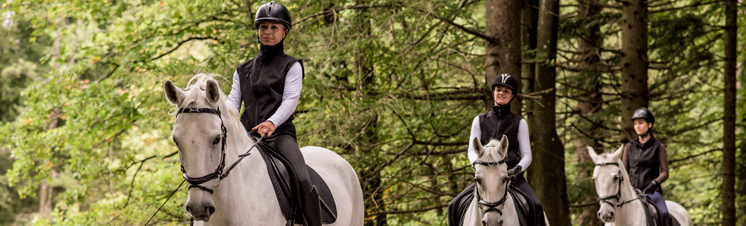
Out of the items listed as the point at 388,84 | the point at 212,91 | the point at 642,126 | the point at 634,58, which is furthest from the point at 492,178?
the point at 634,58

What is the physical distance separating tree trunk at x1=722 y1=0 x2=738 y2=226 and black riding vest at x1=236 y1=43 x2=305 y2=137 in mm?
13955

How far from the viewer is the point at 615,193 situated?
7824 mm

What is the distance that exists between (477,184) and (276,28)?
8.72 feet

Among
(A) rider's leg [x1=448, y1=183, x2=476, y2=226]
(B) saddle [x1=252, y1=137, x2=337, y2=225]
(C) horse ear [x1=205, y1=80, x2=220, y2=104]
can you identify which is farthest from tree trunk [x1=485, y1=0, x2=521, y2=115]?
(C) horse ear [x1=205, y1=80, x2=220, y2=104]

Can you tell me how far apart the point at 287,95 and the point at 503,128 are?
3138 millimetres

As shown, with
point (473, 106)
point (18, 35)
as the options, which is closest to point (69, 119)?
point (473, 106)

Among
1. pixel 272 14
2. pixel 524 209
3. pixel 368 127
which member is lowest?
pixel 524 209

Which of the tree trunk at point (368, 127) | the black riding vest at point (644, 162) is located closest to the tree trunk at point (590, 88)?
the black riding vest at point (644, 162)

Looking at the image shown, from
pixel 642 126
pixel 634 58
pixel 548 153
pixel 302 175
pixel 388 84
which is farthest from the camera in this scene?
pixel 634 58

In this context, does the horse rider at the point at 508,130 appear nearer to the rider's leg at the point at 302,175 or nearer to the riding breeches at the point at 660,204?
the rider's leg at the point at 302,175

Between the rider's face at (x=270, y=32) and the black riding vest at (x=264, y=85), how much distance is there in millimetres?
39

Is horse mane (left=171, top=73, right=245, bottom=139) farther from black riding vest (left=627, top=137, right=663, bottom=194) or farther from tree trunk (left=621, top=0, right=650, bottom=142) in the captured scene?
tree trunk (left=621, top=0, right=650, bottom=142)

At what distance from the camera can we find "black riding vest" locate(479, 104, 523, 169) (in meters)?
6.87

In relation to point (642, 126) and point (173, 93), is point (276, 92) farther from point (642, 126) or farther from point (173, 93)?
point (642, 126)
